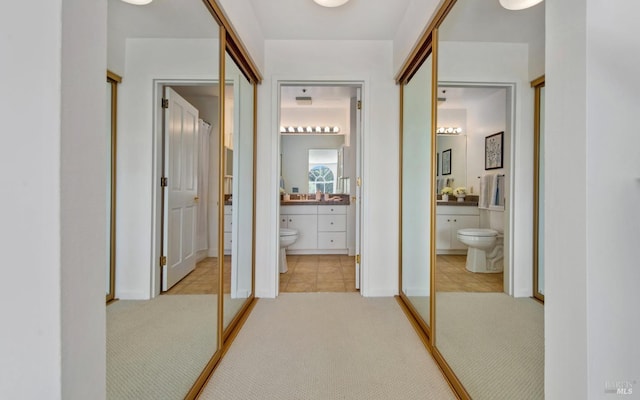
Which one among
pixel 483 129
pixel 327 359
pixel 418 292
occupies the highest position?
pixel 483 129

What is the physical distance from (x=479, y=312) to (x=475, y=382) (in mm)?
313

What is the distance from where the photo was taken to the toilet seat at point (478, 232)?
3.86 ft

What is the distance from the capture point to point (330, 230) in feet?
14.5

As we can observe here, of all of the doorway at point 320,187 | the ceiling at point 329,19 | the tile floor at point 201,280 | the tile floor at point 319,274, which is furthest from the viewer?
the doorway at point 320,187

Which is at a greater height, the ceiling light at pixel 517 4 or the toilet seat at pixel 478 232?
the ceiling light at pixel 517 4

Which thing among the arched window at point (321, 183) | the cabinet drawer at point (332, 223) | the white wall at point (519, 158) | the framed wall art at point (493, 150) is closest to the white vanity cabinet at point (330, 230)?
the cabinet drawer at point (332, 223)

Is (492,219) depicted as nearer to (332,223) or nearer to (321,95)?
(332,223)

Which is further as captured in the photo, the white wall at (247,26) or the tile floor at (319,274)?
the tile floor at (319,274)

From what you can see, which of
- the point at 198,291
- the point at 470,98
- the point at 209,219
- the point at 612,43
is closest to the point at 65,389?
the point at 198,291

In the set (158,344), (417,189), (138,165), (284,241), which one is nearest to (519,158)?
(417,189)

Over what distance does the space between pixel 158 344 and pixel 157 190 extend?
2.00 feet

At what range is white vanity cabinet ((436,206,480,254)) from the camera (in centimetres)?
139

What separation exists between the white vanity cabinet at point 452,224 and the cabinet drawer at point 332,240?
2761 millimetres

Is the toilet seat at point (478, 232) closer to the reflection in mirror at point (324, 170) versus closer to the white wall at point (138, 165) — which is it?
the white wall at point (138, 165)
